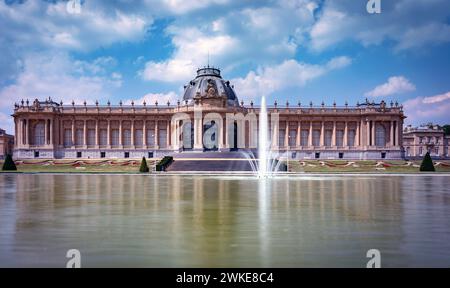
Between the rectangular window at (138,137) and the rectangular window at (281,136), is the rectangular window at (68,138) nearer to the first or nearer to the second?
the rectangular window at (138,137)

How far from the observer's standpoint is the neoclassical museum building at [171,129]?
77688 millimetres

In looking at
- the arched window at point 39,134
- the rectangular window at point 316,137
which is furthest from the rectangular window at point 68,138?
the rectangular window at point 316,137

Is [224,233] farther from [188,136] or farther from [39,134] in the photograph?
[39,134]

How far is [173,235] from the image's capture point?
9.04 metres

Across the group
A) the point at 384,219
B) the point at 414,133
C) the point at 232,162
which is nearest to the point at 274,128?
the point at 232,162

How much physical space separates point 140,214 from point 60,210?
10.1 ft

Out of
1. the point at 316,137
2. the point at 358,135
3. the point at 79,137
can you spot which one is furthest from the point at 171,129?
the point at 358,135

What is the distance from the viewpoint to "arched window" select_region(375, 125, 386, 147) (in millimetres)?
79938

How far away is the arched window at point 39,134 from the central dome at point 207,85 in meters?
30.4

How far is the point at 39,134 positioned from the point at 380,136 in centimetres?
7223

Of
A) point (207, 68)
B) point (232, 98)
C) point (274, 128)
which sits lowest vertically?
point (274, 128)

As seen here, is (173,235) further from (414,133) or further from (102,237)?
(414,133)

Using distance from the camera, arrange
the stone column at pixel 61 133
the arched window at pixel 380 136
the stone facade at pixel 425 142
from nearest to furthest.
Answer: the stone column at pixel 61 133, the arched window at pixel 380 136, the stone facade at pixel 425 142
